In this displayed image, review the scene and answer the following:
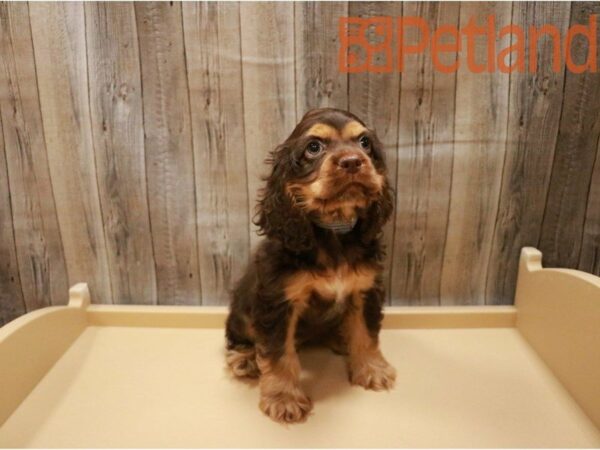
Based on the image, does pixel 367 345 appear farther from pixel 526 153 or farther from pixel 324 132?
pixel 526 153

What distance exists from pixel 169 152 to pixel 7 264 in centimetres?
85

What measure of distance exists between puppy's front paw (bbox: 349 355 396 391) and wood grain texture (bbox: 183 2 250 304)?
613 millimetres

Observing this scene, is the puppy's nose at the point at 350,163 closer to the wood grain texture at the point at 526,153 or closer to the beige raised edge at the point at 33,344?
the wood grain texture at the point at 526,153

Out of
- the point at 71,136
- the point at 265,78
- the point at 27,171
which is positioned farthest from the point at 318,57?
the point at 27,171

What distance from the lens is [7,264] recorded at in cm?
194

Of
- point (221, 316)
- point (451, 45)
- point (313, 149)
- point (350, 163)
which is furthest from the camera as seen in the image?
point (221, 316)

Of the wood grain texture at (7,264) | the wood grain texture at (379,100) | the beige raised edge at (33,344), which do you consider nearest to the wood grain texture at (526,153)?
the wood grain texture at (379,100)

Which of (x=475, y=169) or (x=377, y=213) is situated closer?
(x=377, y=213)

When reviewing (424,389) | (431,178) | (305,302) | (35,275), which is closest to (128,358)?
(35,275)

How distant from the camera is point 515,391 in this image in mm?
1506

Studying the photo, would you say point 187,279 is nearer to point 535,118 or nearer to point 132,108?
point 132,108

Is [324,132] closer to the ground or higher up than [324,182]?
higher up

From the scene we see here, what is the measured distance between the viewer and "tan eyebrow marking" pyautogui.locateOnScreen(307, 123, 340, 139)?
1288 millimetres

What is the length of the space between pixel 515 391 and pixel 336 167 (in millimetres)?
945
